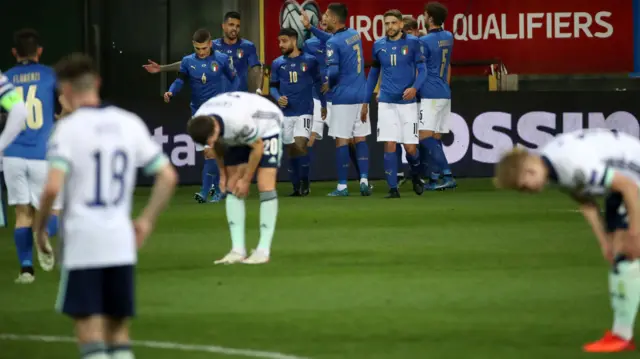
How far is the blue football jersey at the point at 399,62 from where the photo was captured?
19125 mm

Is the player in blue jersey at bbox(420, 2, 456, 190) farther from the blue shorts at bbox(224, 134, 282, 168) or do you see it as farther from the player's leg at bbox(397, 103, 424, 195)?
the blue shorts at bbox(224, 134, 282, 168)

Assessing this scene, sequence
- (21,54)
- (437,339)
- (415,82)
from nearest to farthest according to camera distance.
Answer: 1. (437,339)
2. (21,54)
3. (415,82)

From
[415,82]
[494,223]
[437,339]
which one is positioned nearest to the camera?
[437,339]

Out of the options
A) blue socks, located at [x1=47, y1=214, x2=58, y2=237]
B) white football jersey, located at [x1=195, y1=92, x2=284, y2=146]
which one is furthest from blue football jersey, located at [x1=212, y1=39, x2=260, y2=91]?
white football jersey, located at [x1=195, y1=92, x2=284, y2=146]

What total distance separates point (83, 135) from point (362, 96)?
13.5 meters

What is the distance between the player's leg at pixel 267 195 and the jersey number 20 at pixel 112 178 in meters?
5.64

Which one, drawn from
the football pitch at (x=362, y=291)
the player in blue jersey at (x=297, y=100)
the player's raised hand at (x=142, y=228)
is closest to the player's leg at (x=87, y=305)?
the player's raised hand at (x=142, y=228)

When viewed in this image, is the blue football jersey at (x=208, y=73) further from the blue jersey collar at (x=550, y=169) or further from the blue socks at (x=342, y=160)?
the blue jersey collar at (x=550, y=169)

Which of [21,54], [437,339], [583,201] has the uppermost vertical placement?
[21,54]

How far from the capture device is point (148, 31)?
97.4 feet

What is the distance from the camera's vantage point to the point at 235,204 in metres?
12.5

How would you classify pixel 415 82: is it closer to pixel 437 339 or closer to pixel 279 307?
pixel 279 307

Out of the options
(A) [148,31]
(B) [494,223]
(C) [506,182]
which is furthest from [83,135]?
(A) [148,31]

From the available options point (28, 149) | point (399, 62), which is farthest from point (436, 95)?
point (28, 149)
